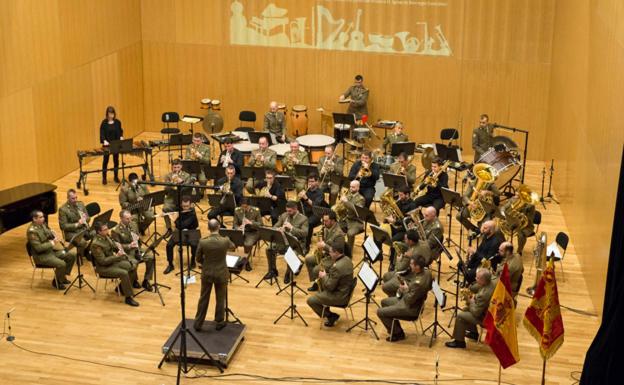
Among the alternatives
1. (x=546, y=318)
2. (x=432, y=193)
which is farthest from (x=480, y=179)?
(x=546, y=318)

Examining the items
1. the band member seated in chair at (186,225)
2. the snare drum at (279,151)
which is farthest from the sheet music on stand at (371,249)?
the snare drum at (279,151)

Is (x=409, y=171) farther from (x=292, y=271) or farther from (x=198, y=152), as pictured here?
(x=292, y=271)

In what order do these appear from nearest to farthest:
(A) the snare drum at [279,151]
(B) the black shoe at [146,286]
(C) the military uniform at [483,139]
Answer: (B) the black shoe at [146,286] < (A) the snare drum at [279,151] < (C) the military uniform at [483,139]

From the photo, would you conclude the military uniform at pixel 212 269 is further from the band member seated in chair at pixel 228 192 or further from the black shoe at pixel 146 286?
the band member seated in chair at pixel 228 192

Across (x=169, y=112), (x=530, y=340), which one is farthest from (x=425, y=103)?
(x=530, y=340)

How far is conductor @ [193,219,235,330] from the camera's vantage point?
12.8m

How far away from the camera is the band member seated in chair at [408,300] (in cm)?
1279

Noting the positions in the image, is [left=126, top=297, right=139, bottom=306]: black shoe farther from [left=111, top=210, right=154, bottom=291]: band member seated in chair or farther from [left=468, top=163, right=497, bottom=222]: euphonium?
[left=468, top=163, right=497, bottom=222]: euphonium

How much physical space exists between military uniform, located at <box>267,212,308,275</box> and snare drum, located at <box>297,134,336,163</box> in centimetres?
433

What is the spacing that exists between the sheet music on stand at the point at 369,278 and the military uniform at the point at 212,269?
6.42 ft

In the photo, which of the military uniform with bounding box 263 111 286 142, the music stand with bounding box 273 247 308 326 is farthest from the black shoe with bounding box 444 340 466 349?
the military uniform with bounding box 263 111 286 142

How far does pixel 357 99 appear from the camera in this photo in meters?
22.2

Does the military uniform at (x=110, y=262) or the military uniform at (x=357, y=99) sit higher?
the military uniform at (x=357, y=99)

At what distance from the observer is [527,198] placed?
49.6 feet
